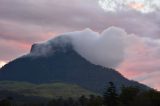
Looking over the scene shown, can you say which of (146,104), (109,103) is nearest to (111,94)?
(109,103)

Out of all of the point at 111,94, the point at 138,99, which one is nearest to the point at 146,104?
the point at 138,99

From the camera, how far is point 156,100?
194500 millimetres

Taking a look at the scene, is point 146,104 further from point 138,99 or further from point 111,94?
point 111,94

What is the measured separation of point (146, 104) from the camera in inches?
7352

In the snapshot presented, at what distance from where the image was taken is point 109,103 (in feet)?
647

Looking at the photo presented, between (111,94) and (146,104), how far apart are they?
1768 centimetres

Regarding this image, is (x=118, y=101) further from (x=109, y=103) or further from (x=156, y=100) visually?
(x=156, y=100)

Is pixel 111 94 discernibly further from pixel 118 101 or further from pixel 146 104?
pixel 146 104

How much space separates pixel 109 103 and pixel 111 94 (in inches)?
156

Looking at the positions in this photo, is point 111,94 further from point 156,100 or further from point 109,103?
point 156,100

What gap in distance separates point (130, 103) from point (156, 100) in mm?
11221

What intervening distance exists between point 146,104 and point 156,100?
9442 mm

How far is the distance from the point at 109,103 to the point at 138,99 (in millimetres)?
14442

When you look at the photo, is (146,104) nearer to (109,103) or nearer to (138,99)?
(138,99)
